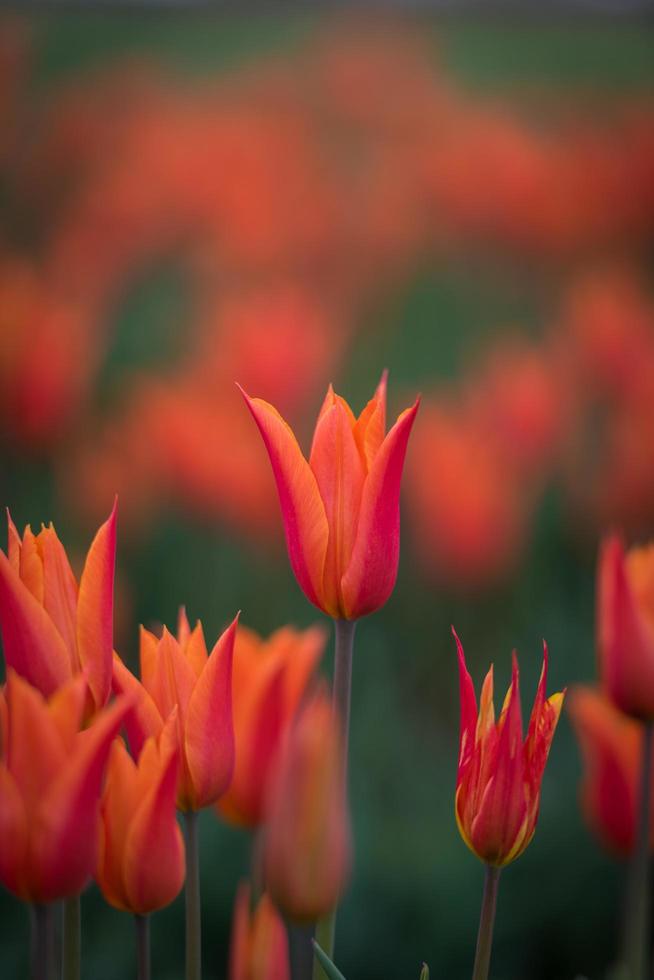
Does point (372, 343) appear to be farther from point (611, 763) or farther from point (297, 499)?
point (297, 499)

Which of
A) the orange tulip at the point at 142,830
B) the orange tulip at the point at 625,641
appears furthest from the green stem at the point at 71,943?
the orange tulip at the point at 625,641

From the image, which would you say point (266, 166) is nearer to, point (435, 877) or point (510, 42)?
point (510, 42)

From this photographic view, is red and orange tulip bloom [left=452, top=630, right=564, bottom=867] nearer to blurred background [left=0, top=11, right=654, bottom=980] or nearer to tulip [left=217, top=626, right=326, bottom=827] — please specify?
tulip [left=217, top=626, right=326, bottom=827]

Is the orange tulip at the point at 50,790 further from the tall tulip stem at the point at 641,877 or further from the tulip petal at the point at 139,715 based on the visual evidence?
the tall tulip stem at the point at 641,877

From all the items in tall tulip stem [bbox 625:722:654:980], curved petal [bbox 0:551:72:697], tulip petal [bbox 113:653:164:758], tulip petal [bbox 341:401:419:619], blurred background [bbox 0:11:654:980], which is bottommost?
tall tulip stem [bbox 625:722:654:980]

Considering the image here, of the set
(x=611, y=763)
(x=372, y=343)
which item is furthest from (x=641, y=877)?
(x=372, y=343)

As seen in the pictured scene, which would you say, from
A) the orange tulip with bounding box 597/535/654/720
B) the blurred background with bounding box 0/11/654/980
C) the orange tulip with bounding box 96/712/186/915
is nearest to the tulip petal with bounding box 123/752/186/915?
the orange tulip with bounding box 96/712/186/915

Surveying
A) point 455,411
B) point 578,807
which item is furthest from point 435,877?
point 455,411
